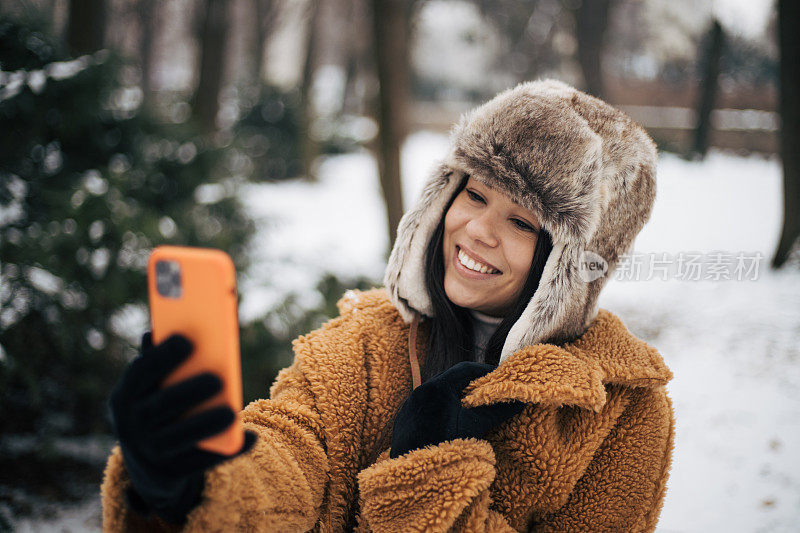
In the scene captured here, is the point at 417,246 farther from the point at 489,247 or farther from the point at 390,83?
the point at 390,83

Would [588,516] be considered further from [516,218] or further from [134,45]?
[134,45]

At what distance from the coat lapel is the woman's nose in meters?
0.34

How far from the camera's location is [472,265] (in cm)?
173

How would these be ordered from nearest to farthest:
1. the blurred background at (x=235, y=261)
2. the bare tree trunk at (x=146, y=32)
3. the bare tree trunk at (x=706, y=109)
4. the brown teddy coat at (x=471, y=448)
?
the brown teddy coat at (x=471, y=448) → the blurred background at (x=235, y=261) → the bare tree trunk at (x=706, y=109) → the bare tree trunk at (x=146, y=32)

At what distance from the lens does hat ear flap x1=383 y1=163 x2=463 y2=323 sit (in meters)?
1.85

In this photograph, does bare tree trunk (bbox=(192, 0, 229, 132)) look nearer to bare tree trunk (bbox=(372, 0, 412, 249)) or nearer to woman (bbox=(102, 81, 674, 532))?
bare tree trunk (bbox=(372, 0, 412, 249))

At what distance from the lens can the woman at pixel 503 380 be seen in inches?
58.5

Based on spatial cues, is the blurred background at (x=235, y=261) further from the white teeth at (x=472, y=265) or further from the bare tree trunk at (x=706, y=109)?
the bare tree trunk at (x=706, y=109)

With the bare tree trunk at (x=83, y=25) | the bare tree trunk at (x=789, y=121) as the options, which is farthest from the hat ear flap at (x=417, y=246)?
the bare tree trunk at (x=83, y=25)

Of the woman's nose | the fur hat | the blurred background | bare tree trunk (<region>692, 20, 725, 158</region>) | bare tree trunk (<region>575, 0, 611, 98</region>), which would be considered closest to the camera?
the fur hat

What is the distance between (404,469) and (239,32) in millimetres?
26828

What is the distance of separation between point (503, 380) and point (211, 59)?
303 inches

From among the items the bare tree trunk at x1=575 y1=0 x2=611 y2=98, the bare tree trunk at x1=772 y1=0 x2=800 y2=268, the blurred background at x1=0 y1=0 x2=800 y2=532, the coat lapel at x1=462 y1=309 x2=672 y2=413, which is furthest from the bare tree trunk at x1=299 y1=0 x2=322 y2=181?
the coat lapel at x1=462 y1=309 x2=672 y2=413

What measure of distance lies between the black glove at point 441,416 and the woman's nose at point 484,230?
16.1 inches
